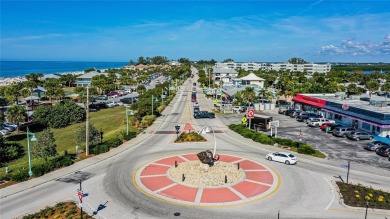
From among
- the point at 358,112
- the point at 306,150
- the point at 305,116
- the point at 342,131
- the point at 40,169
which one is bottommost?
the point at 40,169

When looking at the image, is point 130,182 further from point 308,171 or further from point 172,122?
point 172,122

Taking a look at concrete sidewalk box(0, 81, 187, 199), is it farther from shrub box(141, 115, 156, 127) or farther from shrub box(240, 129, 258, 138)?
shrub box(240, 129, 258, 138)

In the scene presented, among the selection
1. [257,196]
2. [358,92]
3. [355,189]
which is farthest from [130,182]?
[358,92]

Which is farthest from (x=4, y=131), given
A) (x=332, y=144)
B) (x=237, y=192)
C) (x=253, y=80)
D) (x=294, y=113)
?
(x=253, y=80)

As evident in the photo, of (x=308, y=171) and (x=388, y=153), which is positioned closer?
(x=308, y=171)

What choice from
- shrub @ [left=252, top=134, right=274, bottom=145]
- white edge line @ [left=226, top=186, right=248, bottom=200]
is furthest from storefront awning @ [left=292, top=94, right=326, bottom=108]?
white edge line @ [left=226, top=186, right=248, bottom=200]

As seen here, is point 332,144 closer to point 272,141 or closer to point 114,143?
point 272,141
